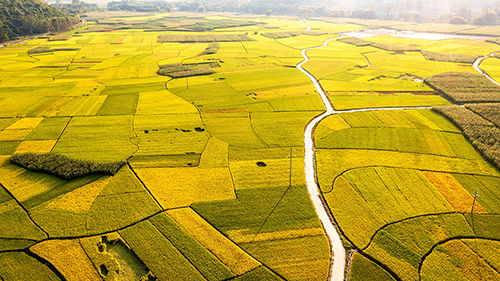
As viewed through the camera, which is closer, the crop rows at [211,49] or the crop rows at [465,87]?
the crop rows at [465,87]

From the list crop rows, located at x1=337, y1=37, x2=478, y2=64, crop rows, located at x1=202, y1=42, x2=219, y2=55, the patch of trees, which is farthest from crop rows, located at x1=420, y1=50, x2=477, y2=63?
the patch of trees

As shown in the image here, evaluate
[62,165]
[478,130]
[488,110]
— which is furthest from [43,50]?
[488,110]

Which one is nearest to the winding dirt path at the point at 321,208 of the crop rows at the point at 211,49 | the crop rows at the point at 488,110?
the crop rows at the point at 488,110

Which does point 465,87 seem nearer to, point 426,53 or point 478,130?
point 478,130

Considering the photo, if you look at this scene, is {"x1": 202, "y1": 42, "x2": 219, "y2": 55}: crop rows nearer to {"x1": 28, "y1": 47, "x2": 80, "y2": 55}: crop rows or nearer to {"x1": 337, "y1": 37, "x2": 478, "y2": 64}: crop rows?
{"x1": 28, "y1": 47, "x2": 80, "y2": 55}: crop rows

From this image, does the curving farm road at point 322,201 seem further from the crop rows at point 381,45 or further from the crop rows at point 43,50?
the crop rows at point 43,50

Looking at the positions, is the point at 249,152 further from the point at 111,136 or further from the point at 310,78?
the point at 310,78
